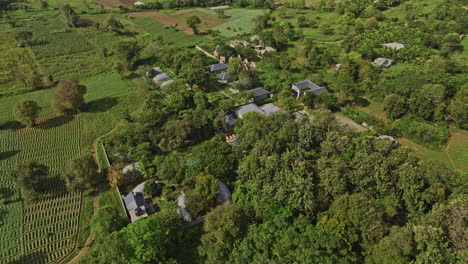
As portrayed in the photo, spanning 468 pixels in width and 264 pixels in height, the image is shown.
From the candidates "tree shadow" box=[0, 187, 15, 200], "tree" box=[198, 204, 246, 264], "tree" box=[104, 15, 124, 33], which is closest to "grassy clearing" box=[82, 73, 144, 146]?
"tree shadow" box=[0, 187, 15, 200]

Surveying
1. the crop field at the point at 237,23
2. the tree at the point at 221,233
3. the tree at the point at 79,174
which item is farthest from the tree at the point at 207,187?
the crop field at the point at 237,23

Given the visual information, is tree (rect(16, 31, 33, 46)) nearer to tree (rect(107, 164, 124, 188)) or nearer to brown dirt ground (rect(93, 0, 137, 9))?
brown dirt ground (rect(93, 0, 137, 9))

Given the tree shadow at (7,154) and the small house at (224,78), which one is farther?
the small house at (224,78)

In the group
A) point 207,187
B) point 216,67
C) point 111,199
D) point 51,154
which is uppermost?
point 207,187

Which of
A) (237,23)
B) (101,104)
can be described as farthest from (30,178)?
(237,23)

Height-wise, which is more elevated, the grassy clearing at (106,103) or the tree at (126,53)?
the tree at (126,53)

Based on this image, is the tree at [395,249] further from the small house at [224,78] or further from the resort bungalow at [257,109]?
the small house at [224,78]

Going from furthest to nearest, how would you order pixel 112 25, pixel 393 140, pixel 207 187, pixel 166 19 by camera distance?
pixel 166 19, pixel 112 25, pixel 393 140, pixel 207 187

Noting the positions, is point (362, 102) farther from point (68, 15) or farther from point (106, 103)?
point (68, 15)
